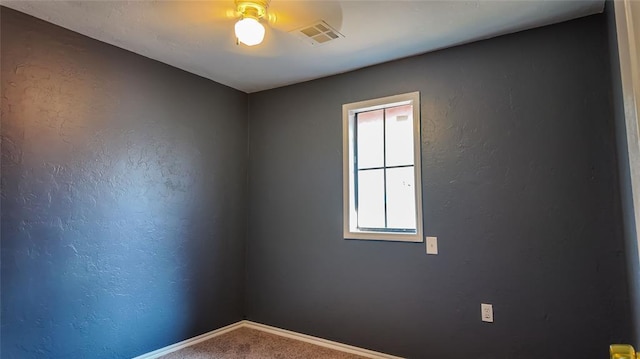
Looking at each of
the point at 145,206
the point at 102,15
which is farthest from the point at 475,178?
the point at 102,15

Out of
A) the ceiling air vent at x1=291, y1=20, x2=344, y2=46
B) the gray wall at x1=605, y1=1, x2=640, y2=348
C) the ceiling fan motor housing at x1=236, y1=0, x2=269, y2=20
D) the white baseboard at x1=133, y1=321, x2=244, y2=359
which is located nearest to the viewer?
the gray wall at x1=605, y1=1, x2=640, y2=348

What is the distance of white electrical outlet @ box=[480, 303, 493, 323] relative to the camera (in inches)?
101

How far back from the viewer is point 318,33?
258 centimetres

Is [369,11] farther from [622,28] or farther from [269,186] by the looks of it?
[269,186]

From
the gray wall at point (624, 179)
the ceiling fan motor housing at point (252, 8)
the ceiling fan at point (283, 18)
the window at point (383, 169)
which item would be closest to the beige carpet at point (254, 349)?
the window at point (383, 169)

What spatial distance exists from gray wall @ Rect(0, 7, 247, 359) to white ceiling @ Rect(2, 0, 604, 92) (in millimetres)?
265

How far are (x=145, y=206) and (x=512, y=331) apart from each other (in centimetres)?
282

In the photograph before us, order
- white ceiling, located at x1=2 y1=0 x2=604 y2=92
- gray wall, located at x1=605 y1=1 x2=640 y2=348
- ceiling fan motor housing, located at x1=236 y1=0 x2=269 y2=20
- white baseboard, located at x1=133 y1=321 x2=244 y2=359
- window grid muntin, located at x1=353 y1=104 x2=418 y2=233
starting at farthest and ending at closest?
window grid muntin, located at x1=353 y1=104 x2=418 y2=233
white baseboard, located at x1=133 y1=321 x2=244 y2=359
white ceiling, located at x1=2 y1=0 x2=604 y2=92
ceiling fan motor housing, located at x1=236 y1=0 x2=269 y2=20
gray wall, located at x1=605 y1=1 x2=640 y2=348

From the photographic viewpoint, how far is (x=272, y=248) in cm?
367

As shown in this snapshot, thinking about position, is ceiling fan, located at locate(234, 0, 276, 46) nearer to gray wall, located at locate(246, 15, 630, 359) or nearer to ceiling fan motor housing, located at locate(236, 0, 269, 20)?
ceiling fan motor housing, located at locate(236, 0, 269, 20)

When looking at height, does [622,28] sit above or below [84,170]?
above

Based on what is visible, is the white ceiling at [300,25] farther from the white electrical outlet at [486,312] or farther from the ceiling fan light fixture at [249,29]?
the white electrical outlet at [486,312]

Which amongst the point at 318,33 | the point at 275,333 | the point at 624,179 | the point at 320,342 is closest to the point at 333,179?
the point at 318,33

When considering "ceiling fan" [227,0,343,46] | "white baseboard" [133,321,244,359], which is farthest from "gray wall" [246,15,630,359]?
"ceiling fan" [227,0,343,46]
